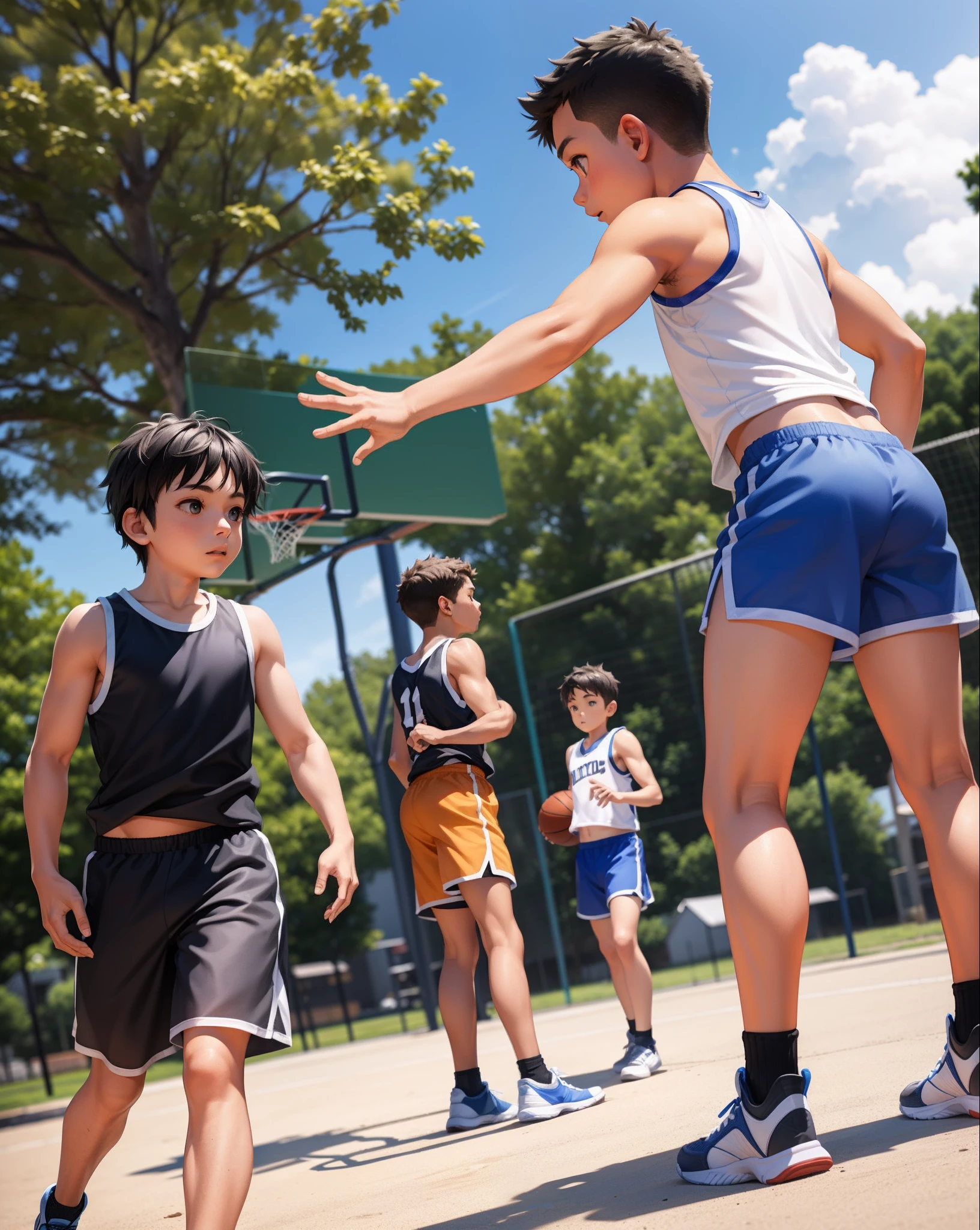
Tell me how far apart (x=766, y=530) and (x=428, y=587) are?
260 centimetres

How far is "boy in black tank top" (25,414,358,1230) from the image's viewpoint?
2.40 metres

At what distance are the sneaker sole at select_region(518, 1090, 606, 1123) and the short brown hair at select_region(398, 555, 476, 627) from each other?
1869mm

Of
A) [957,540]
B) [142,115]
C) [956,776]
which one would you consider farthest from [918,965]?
[142,115]

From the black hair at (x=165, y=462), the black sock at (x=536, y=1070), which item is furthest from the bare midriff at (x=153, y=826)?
the black sock at (x=536, y=1070)

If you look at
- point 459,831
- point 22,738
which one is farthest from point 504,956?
point 22,738

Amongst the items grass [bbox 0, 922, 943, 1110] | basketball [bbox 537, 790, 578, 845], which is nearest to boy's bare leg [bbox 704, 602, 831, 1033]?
basketball [bbox 537, 790, 578, 845]

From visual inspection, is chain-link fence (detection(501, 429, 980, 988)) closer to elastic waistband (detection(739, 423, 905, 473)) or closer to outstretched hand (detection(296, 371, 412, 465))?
elastic waistband (detection(739, 423, 905, 473))

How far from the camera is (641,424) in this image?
34.7 meters

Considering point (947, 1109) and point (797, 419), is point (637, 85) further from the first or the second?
point (947, 1109)

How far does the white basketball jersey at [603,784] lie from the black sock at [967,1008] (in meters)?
3.17

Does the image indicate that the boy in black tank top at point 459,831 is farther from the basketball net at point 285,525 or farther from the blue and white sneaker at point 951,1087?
the basketball net at point 285,525

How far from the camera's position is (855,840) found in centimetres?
1473

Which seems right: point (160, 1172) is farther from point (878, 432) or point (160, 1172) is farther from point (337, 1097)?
point (878, 432)

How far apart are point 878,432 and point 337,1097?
5.73 meters
